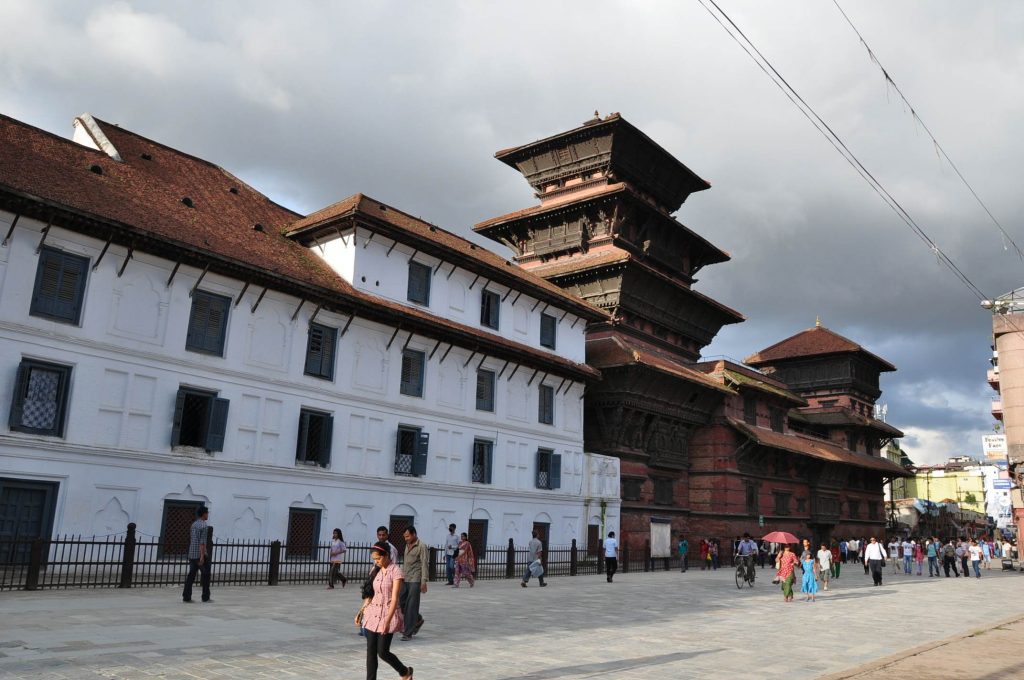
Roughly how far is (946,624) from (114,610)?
579 inches

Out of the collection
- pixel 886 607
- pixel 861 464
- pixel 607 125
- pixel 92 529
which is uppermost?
pixel 607 125

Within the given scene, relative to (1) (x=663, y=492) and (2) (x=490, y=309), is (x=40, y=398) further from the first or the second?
(1) (x=663, y=492)

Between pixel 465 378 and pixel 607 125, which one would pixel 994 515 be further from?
pixel 465 378

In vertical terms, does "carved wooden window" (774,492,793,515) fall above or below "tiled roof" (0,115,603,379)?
below

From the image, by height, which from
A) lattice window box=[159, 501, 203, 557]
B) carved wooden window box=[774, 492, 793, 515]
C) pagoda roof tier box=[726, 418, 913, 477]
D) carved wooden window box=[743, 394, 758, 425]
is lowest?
lattice window box=[159, 501, 203, 557]

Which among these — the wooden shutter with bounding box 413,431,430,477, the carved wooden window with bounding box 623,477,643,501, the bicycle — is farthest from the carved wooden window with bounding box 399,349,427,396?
the carved wooden window with bounding box 623,477,643,501

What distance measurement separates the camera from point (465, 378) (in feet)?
87.9

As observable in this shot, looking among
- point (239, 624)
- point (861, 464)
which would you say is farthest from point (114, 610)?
point (861, 464)

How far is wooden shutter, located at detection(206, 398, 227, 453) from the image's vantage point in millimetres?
19406

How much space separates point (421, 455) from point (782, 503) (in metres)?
26.8

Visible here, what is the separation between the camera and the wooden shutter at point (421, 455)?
24.3 m

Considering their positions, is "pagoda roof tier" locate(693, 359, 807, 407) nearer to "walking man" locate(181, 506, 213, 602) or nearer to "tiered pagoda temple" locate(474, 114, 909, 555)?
"tiered pagoda temple" locate(474, 114, 909, 555)

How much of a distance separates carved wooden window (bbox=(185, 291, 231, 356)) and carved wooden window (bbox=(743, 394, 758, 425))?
94.7ft

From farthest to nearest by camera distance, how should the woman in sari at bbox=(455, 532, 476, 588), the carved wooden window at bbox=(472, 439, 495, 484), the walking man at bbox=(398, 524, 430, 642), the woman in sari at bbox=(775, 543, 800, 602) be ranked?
the carved wooden window at bbox=(472, 439, 495, 484) → the woman in sari at bbox=(455, 532, 476, 588) → the woman in sari at bbox=(775, 543, 800, 602) → the walking man at bbox=(398, 524, 430, 642)
